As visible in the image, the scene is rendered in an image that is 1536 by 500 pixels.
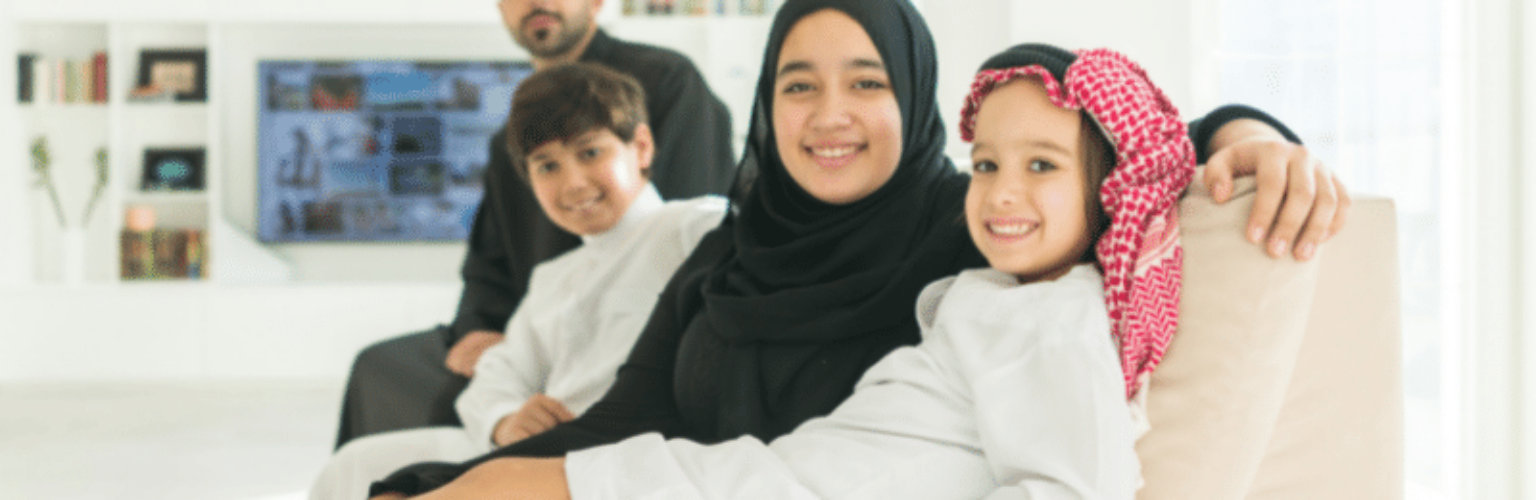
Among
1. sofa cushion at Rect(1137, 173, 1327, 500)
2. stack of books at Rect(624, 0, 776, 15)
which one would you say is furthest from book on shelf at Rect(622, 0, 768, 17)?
sofa cushion at Rect(1137, 173, 1327, 500)

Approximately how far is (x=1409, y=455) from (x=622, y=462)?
250 centimetres

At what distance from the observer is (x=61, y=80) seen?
17.1 feet

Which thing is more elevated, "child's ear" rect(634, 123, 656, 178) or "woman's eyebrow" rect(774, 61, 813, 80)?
"woman's eyebrow" rect(774, 61, 813, 80)

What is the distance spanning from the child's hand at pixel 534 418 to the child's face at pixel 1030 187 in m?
0.74

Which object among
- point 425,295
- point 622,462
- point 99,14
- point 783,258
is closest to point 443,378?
point 783,258

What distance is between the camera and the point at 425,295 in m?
5.22

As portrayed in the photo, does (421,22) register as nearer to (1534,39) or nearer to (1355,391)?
(1534,39)

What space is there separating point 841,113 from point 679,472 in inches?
20.0

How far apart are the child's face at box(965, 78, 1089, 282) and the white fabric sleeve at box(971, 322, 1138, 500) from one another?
0.15 metres

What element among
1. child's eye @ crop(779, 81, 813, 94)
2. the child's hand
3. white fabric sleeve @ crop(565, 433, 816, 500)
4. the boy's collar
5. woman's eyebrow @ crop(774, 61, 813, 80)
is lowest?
the child's hand

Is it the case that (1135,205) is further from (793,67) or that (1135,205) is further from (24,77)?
(24,77)

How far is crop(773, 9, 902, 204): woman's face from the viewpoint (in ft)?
4.26

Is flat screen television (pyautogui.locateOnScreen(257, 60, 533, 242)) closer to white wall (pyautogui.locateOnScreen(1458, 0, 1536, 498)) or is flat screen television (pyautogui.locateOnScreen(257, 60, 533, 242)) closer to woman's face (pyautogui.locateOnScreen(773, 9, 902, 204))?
white wall (pyautogui.locateOnScreen(1458, 0, 1536, 498))

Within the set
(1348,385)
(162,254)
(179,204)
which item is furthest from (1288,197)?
(179,204)
